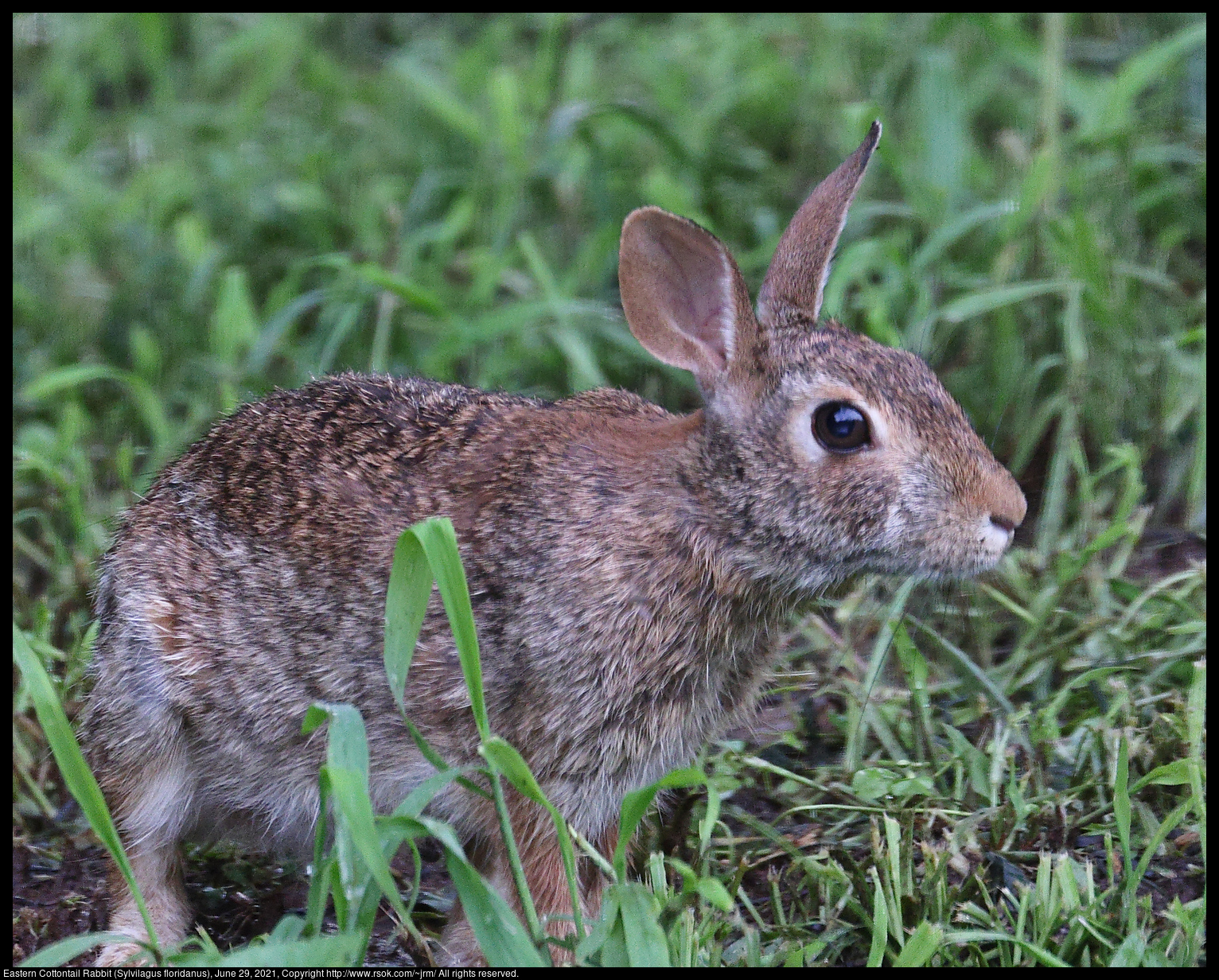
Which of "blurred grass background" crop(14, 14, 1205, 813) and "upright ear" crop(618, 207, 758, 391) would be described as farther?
"blurred grass background" crop(14, 14, 1205, 813)

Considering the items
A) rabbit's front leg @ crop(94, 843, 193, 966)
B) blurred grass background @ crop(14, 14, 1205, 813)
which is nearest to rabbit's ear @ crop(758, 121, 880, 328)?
blurred grass background @ crop(14, 14, 1205, 813)

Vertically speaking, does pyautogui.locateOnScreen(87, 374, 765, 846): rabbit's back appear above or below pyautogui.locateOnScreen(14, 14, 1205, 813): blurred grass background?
below

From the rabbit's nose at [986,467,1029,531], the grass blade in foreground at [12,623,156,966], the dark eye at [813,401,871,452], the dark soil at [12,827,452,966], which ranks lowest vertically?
the dark soil at [12,827,452,966]

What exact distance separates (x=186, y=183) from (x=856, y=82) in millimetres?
2776

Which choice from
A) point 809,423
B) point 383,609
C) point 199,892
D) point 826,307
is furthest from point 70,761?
point 826,307

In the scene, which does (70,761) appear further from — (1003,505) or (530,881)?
(1003,505)

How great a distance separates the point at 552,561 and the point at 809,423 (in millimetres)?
636

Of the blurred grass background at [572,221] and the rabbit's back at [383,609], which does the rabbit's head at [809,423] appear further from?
the blurred grass background at [572,221]

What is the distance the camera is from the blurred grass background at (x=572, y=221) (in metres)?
4.97

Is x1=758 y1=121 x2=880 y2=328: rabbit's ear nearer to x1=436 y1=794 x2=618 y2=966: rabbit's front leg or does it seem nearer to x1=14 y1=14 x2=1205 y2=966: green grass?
x1=14 y1=14 x2=1205 y2=966: green grass

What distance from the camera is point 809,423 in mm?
3371

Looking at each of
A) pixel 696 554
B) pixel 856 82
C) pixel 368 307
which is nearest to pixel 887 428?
pixel 696 554

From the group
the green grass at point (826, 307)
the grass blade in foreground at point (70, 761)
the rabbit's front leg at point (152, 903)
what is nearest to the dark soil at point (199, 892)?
the rabbit's front leg at point (152, 903)

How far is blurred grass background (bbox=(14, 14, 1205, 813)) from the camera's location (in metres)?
4.97
